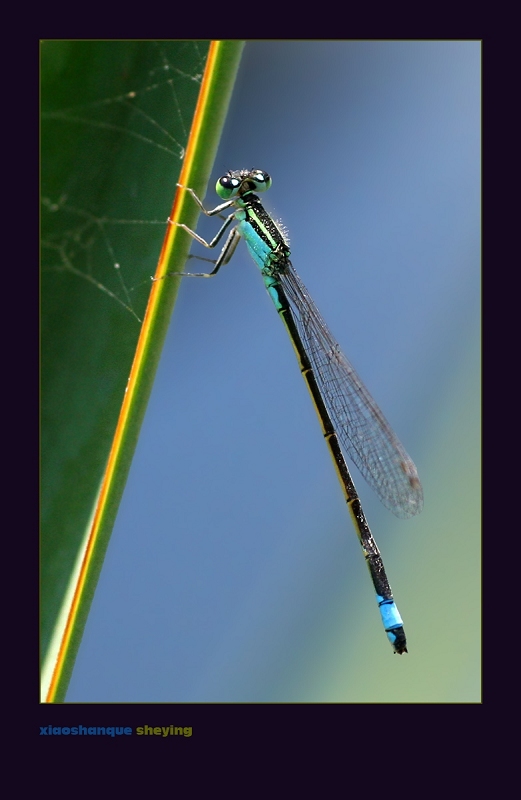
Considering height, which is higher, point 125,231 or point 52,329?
point 125,231

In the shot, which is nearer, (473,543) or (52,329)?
(52,329)

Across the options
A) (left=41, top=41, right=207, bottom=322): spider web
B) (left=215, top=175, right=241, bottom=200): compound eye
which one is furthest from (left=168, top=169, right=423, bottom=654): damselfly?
(left=41, top=41, right=207, bottom=322): spider web

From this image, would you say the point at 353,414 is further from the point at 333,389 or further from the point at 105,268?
the point at 105,268

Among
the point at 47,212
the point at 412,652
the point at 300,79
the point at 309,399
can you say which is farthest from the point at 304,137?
the point at 412,652

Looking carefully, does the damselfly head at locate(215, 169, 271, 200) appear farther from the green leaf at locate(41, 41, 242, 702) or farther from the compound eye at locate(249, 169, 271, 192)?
the green leaf at locate(41, 41, 242, 702)

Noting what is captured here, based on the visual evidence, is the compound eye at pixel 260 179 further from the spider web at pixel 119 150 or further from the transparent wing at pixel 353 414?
the spider web at pixel 119 150

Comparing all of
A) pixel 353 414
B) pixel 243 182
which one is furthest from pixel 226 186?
Answer: pixel 353 414

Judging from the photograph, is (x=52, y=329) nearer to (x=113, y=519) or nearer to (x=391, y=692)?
(x=113, y=519)

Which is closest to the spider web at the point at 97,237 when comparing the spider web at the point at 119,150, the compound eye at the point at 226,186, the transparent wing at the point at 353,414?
the spider web at the point at 119,150
